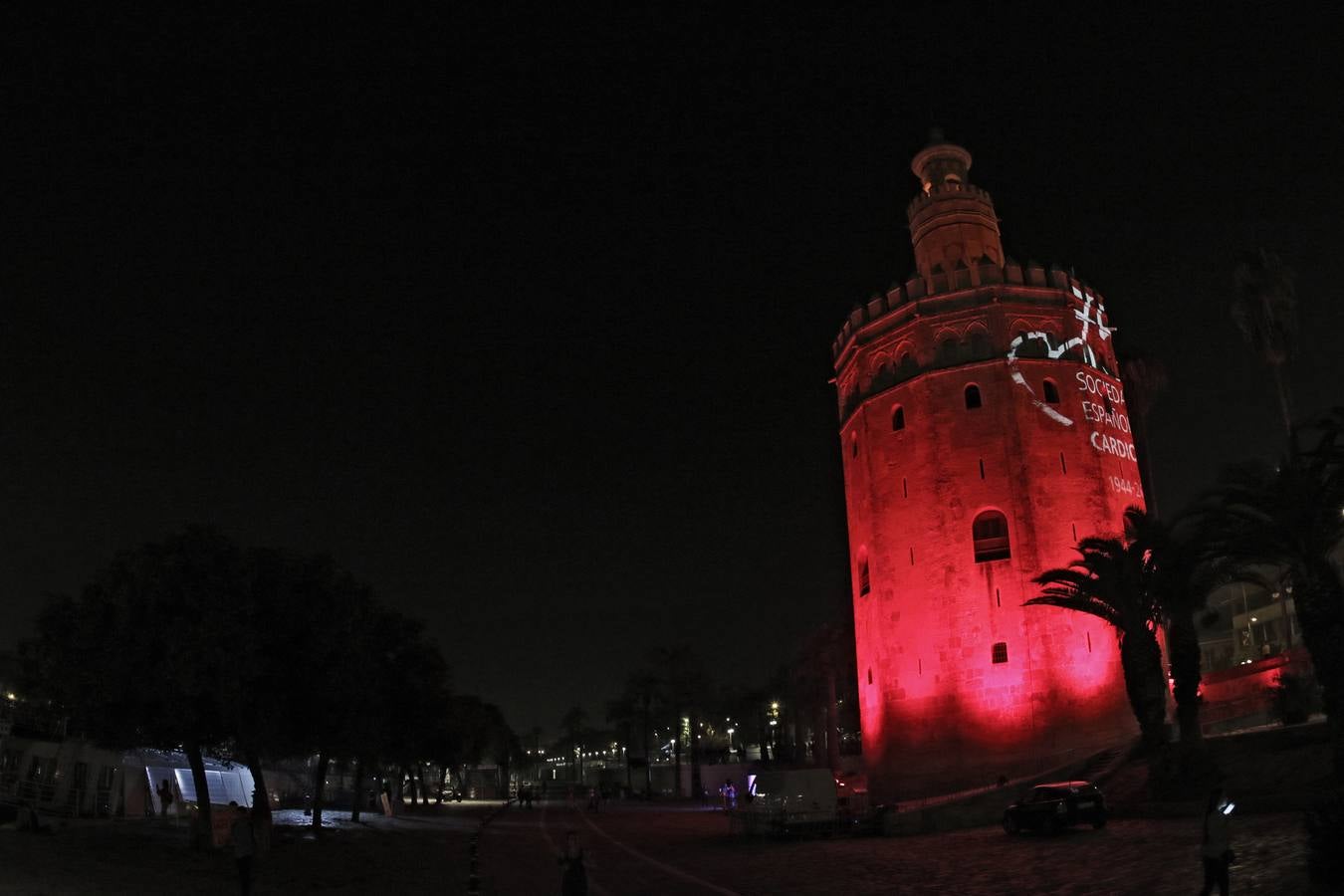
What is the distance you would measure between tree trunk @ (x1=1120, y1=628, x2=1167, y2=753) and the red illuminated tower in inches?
270

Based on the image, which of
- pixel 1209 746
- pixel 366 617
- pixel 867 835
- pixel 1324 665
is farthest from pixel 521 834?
pixel 1324 665

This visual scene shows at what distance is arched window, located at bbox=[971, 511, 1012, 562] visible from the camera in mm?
36812

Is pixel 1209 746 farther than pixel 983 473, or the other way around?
pixel 983 473

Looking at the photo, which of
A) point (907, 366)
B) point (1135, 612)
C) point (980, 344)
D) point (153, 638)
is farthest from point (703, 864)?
point (980, 344)

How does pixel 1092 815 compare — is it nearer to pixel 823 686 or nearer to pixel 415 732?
pixel 415 732

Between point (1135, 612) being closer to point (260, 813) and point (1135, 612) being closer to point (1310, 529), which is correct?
point (1310, 529)

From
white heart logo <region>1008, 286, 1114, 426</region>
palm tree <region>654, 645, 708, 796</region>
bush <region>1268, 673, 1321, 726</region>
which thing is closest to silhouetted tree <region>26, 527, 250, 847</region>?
bush <region>1268, 673, 1321, 726</region>

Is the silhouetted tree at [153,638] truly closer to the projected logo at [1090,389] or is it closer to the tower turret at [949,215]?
the projected logo at [1090,389]

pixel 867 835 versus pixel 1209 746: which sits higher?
pixel 1209 746

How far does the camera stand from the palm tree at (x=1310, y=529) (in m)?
20.3

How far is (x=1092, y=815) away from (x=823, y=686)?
35.5 m

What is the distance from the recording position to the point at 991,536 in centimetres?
3741

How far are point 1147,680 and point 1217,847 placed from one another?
17906mm

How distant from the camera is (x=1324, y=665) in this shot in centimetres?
2034
